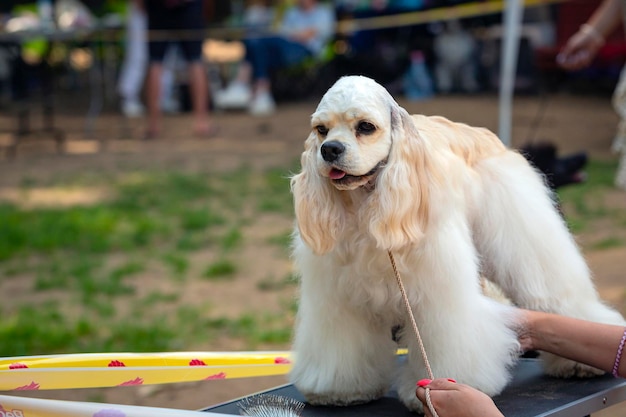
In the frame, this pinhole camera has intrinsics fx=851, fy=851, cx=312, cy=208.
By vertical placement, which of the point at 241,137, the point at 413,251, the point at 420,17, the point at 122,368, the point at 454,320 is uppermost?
the point at 420,17

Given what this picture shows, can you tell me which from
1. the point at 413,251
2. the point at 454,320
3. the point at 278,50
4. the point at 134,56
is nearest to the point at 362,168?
the point at 413,251

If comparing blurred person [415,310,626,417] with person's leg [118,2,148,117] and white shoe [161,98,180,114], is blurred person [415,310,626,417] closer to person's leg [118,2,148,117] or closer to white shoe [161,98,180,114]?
person's leg [118,2,148,117]

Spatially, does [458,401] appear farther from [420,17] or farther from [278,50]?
[420,17]

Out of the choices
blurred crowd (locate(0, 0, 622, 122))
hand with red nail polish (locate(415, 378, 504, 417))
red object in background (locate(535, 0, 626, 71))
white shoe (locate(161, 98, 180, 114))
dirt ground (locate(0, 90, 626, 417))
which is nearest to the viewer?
hand with red nail polish (locate(415, 378, 504, 417))

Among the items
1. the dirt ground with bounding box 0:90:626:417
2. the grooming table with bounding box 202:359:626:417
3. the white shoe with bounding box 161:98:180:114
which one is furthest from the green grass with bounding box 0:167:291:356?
the white shoe with bounding box 161:98:180:114

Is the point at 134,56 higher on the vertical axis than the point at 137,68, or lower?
higher

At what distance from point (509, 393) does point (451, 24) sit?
38.5ft

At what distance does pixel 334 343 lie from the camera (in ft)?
8.67

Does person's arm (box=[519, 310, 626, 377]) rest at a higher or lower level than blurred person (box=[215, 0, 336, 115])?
lower

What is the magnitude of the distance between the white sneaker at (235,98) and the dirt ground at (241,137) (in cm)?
25

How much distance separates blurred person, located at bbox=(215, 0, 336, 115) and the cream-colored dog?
1004 centimetres

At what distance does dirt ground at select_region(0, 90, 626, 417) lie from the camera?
947 cm

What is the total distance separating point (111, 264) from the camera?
6156 millimetres

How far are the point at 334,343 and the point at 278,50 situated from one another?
10826 millimetres
